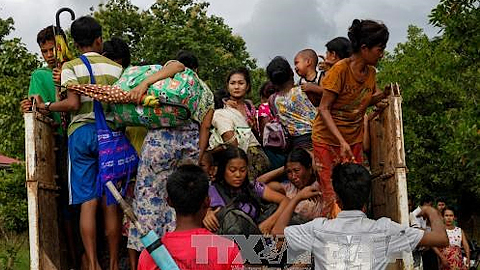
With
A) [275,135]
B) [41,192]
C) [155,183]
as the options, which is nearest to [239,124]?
[275,135]

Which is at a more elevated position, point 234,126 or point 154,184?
point 234,126

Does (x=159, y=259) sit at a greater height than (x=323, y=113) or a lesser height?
lesser

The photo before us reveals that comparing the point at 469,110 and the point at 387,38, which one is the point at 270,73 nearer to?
the point at 387,38

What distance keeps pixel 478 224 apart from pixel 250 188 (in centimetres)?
1975

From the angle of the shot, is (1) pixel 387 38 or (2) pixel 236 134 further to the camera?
(2) pixel 236 134

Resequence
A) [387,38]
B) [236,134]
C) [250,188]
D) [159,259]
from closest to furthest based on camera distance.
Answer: [159,259], [387,38], [250,188], [236,134]

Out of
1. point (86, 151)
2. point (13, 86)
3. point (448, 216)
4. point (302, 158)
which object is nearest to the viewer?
point (86, 151)

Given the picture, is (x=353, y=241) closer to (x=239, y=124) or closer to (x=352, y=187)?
(x=352, y=187)

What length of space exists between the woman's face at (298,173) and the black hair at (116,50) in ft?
4.64

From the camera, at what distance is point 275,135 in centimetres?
587

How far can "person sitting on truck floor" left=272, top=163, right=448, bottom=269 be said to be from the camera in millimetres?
3496

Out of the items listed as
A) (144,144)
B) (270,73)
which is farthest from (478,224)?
(144,144)

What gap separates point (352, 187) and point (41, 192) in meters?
1.94

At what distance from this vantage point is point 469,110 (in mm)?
8766
